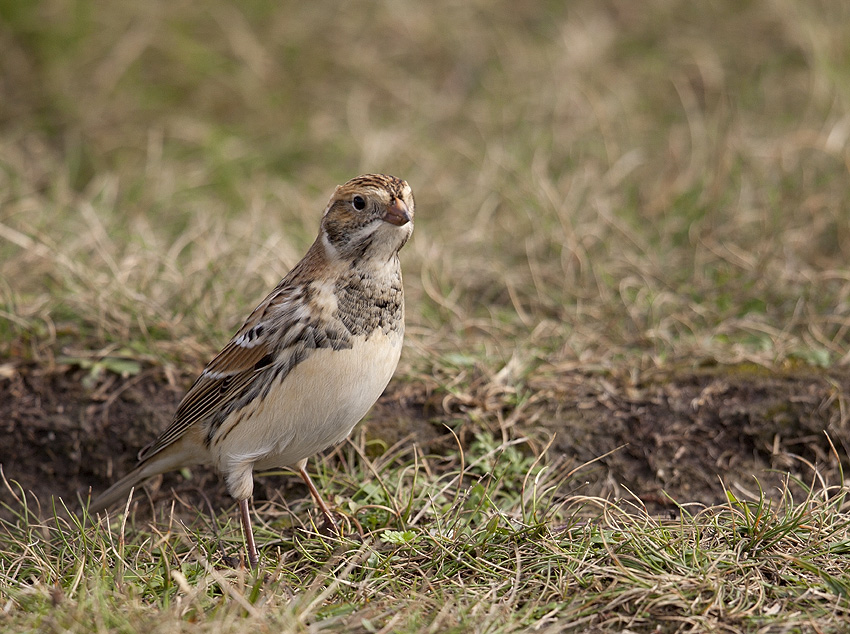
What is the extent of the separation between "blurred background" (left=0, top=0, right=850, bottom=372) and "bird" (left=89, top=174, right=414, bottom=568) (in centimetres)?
114

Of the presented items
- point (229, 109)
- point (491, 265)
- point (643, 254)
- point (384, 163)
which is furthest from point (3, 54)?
point (643, 254)

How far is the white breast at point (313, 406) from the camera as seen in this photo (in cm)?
384

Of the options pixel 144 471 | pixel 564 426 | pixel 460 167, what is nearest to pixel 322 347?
pixel 144 471

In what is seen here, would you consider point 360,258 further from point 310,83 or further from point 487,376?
point 310,83

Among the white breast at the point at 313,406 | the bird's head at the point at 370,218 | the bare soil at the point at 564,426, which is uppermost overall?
the bird's head at the point at 370,218

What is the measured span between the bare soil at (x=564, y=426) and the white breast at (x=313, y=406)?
0.71 metres

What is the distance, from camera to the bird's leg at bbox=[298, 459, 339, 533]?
427cm

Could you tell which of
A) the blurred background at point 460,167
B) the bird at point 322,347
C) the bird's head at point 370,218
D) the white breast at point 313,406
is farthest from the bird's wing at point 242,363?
the blurred background at point 460,167

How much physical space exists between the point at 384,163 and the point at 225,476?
4.23 metres

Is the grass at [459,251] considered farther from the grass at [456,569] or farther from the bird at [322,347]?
the bird at [322,347]

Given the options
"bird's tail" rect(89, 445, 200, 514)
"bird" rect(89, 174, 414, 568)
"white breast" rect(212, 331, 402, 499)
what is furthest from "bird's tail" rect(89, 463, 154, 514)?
"white breast" rect(212, 331, 402, 499)

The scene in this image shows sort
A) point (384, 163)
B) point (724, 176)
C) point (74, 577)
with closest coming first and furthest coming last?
point (74, 577) < point (724, 176) < point (384, 163)

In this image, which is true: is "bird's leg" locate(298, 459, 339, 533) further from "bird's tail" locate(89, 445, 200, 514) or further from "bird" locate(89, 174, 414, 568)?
"bird's tail" locate(89, 445, 200, 514)

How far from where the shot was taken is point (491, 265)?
651cm
